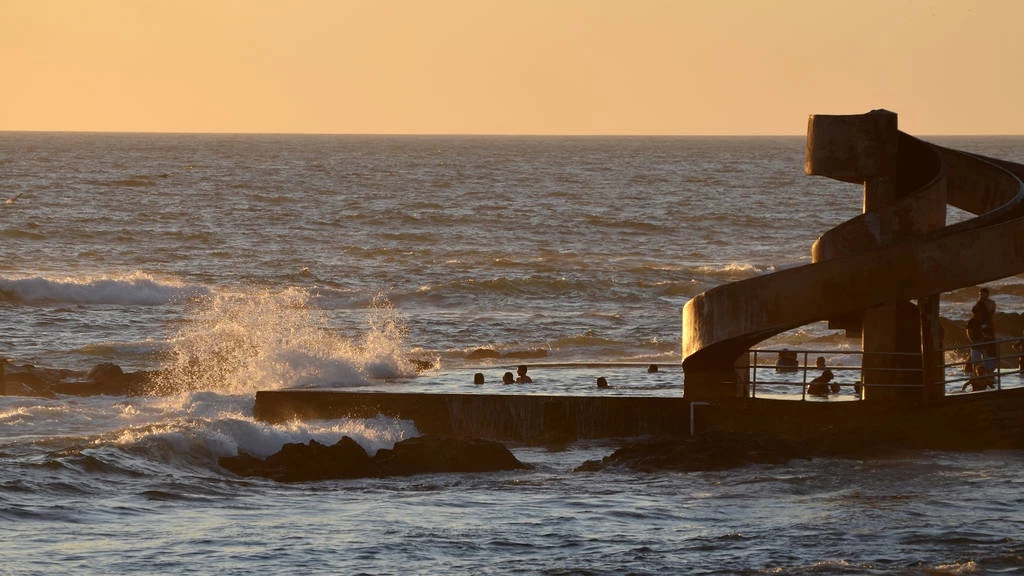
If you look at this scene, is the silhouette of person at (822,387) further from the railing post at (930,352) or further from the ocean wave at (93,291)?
the ocean wave at (93,291)

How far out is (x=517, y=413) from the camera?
19203 millimetres

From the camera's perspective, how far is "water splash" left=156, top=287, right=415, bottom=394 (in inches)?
939

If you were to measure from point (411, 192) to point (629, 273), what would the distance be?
39.4 metres

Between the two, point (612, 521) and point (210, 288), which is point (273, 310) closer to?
point (210, 288)

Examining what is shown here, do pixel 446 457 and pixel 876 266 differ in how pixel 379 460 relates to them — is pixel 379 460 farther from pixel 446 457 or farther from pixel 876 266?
pixel 876 266

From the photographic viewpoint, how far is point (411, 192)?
8825 centimetres

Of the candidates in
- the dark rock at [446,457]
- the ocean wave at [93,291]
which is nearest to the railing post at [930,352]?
the dark rock at [446,457]

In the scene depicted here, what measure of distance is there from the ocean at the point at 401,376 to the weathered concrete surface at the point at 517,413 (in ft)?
0.96

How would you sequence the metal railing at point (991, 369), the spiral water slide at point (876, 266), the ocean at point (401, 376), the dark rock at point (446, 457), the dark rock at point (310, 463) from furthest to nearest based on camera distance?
the metal railing at point (991, 369)
the spiral water slide at point (876, 266)
the dark rock at point (446, 457)
the dark rock at point (310, 463)
the ocean at point (401, 376)

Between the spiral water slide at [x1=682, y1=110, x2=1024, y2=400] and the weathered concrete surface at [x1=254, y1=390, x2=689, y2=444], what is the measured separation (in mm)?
642

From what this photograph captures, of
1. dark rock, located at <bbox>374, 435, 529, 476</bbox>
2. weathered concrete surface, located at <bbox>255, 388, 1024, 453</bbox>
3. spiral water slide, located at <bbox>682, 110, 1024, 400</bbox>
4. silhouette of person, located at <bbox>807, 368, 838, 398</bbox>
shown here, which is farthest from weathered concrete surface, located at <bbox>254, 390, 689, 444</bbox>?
silhouette of person, located at <bbox>807, 368, 838, 398</bbox>

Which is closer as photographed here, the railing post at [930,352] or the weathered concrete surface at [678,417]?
the weathered concrete surface at [678,417]

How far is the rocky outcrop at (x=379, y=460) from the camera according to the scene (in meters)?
16.9

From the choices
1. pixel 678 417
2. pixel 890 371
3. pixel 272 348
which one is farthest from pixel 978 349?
pixel 272 348
